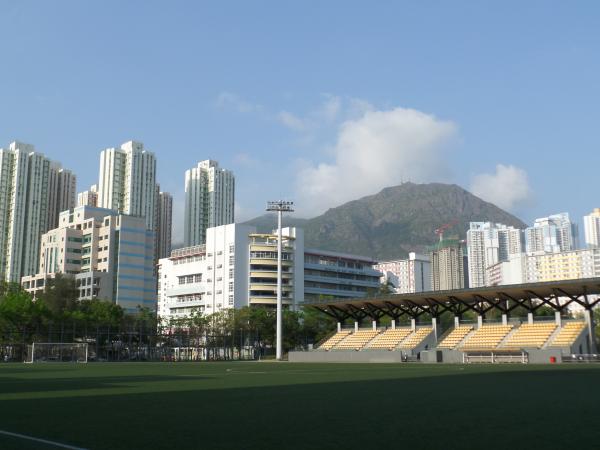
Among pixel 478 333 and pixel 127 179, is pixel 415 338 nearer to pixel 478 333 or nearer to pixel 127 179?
pixel 478 333

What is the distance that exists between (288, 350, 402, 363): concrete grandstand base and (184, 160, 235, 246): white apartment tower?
422 feet

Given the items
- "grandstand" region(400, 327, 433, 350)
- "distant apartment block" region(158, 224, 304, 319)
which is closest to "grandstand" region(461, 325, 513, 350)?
"grandstand" region(400, 327, 433, 350)

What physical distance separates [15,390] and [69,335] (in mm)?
52130

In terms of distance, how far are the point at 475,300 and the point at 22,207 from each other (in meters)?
135

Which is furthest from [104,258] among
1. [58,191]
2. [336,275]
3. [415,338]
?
[415,338]

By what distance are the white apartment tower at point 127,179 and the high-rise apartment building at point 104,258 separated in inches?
1034

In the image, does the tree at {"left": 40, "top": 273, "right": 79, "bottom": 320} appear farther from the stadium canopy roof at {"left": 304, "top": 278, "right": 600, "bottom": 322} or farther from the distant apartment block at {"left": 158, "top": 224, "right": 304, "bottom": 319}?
the stadium canopy roof at {"left": 304, "top": 278, "right": 600, "bottom": 322}

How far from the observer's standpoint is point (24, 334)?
65.3 m

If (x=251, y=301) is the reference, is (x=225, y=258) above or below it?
above

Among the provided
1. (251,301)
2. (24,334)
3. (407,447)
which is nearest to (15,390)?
(407,447)

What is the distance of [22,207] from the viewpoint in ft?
527

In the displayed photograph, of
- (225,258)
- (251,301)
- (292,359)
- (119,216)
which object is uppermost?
(119,216)

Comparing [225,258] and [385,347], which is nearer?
[385,347]

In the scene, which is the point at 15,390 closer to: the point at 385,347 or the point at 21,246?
the point at 385,347
